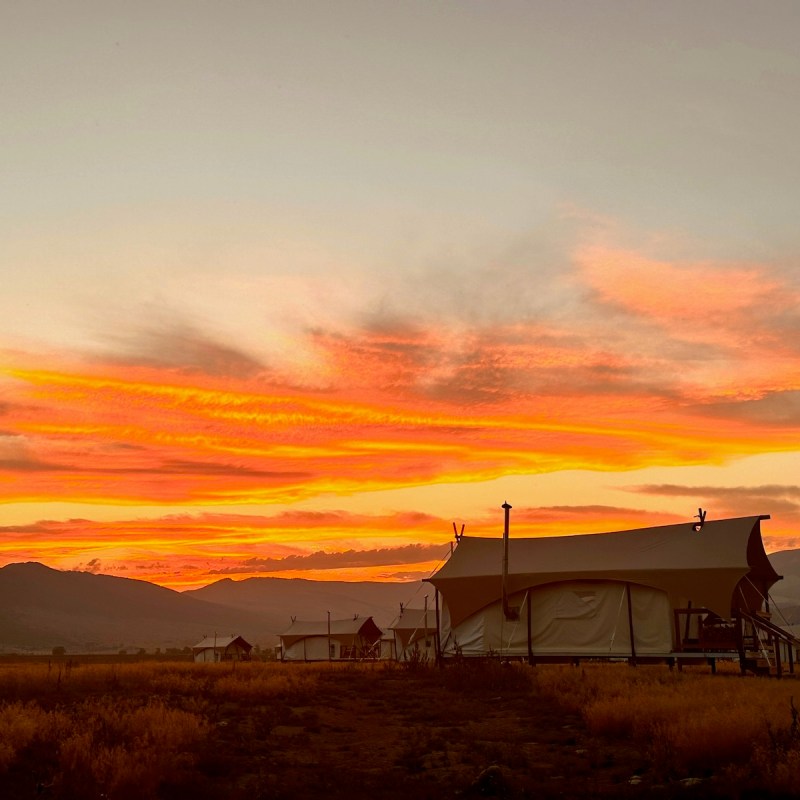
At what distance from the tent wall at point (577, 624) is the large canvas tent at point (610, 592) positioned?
4 centimetres

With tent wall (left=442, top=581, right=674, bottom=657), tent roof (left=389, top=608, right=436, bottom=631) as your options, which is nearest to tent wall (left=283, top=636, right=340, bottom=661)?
tent roof (left=389, top=608, right=436, bottom=631)

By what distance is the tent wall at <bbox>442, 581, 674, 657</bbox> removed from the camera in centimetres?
3609

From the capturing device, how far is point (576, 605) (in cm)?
3762

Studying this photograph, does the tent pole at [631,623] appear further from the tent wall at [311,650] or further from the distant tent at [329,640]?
the tent wall at [311,650]

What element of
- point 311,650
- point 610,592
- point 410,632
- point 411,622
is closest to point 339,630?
point 311,650

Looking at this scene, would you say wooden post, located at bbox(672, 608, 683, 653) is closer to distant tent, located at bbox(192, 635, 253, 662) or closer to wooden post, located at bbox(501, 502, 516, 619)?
wooden post, located at bbox(501, 502, 516, 619)

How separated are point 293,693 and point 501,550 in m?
17.0

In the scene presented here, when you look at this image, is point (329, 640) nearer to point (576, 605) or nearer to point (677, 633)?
point (576, 605)

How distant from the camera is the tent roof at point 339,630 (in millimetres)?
91812

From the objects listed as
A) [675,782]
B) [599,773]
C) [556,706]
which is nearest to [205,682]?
[556,706]

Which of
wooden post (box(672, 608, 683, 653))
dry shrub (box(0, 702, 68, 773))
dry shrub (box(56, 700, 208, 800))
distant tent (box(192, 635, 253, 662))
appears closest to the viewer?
dry shrub (box(56, 700, 208, 800))

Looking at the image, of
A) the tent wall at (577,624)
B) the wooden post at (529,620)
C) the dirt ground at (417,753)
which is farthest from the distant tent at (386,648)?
the dirt ground at (417,753)

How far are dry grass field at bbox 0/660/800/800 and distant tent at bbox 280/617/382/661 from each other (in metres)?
67.5

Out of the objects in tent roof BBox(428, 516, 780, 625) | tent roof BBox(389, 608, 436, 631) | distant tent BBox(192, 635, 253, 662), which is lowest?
distant tent BBox(192, 635, 253, 662)
